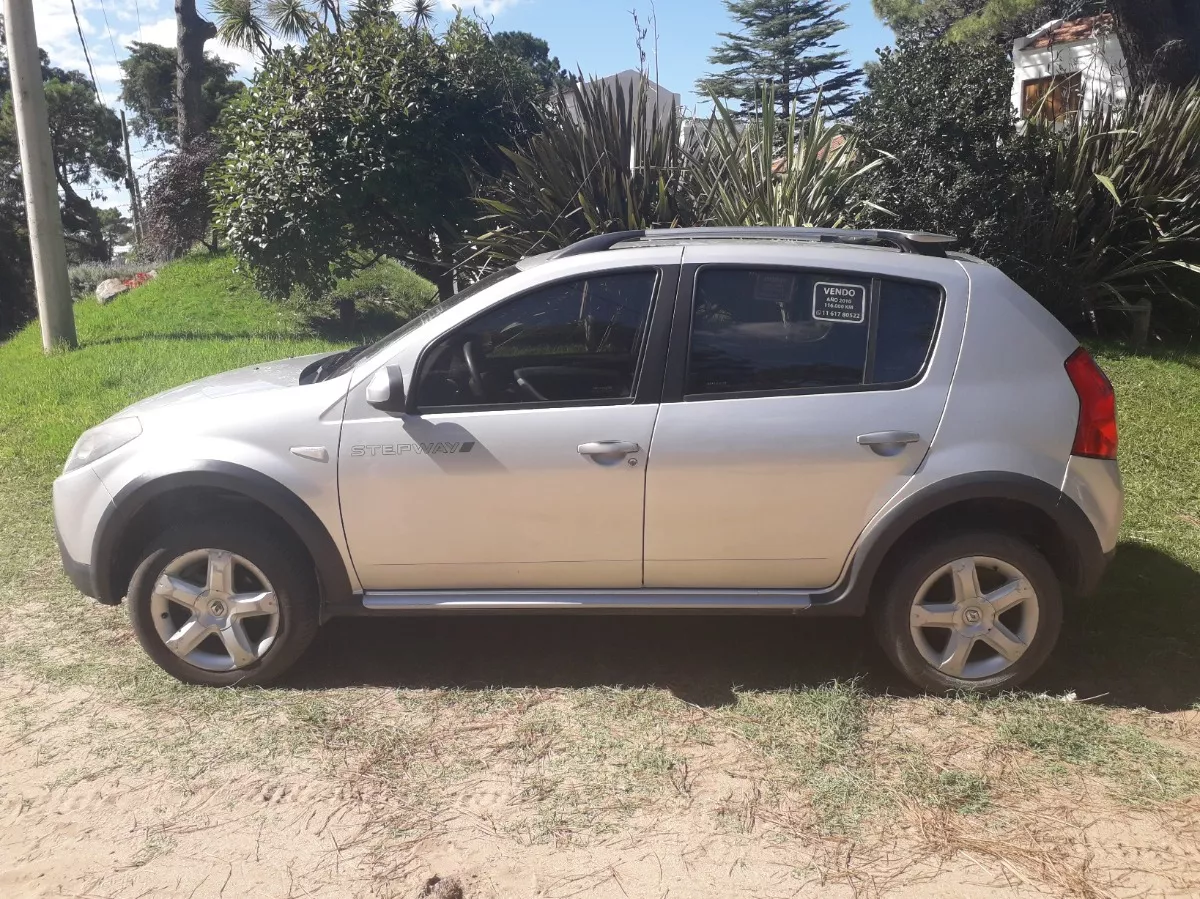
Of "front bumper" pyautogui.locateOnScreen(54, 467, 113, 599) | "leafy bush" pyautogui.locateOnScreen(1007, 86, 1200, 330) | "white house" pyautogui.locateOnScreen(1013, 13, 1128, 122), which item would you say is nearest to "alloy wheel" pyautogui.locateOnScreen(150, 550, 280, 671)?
"front bumper" pyautogui.locateOnScreen(54, 467, 113, 599)

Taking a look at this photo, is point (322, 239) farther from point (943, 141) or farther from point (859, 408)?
point (859, 408)

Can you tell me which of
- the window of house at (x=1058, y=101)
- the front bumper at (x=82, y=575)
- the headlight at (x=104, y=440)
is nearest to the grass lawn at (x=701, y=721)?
the front bumper at (x=82, y=575)

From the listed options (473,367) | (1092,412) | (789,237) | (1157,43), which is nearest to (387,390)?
(473,367)

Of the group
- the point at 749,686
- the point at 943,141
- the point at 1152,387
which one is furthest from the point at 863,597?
the point at 943,141

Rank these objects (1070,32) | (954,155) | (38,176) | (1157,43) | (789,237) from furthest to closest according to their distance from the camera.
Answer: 1. (1070,32)
2. (38,176)
3. (1157,43)
4. (954,155)
5. (789,237)

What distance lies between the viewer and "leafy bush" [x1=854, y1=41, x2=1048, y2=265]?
9.05 metres

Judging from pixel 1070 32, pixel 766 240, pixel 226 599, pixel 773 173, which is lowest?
pixel 226 599

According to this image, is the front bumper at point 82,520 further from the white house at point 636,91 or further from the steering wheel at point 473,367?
the white house at point 636,91

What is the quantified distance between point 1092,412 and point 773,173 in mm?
5221

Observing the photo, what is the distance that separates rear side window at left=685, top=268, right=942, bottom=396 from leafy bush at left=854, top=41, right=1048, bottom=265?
17.8 ft

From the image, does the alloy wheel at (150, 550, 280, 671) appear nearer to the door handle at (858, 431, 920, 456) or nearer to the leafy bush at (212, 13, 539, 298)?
the door handle at (858, 431, 920, 456)

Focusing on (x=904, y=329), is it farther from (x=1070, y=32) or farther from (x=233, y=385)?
(x=1070, y=32)

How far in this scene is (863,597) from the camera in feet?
12.9

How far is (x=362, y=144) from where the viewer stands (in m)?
10.4
